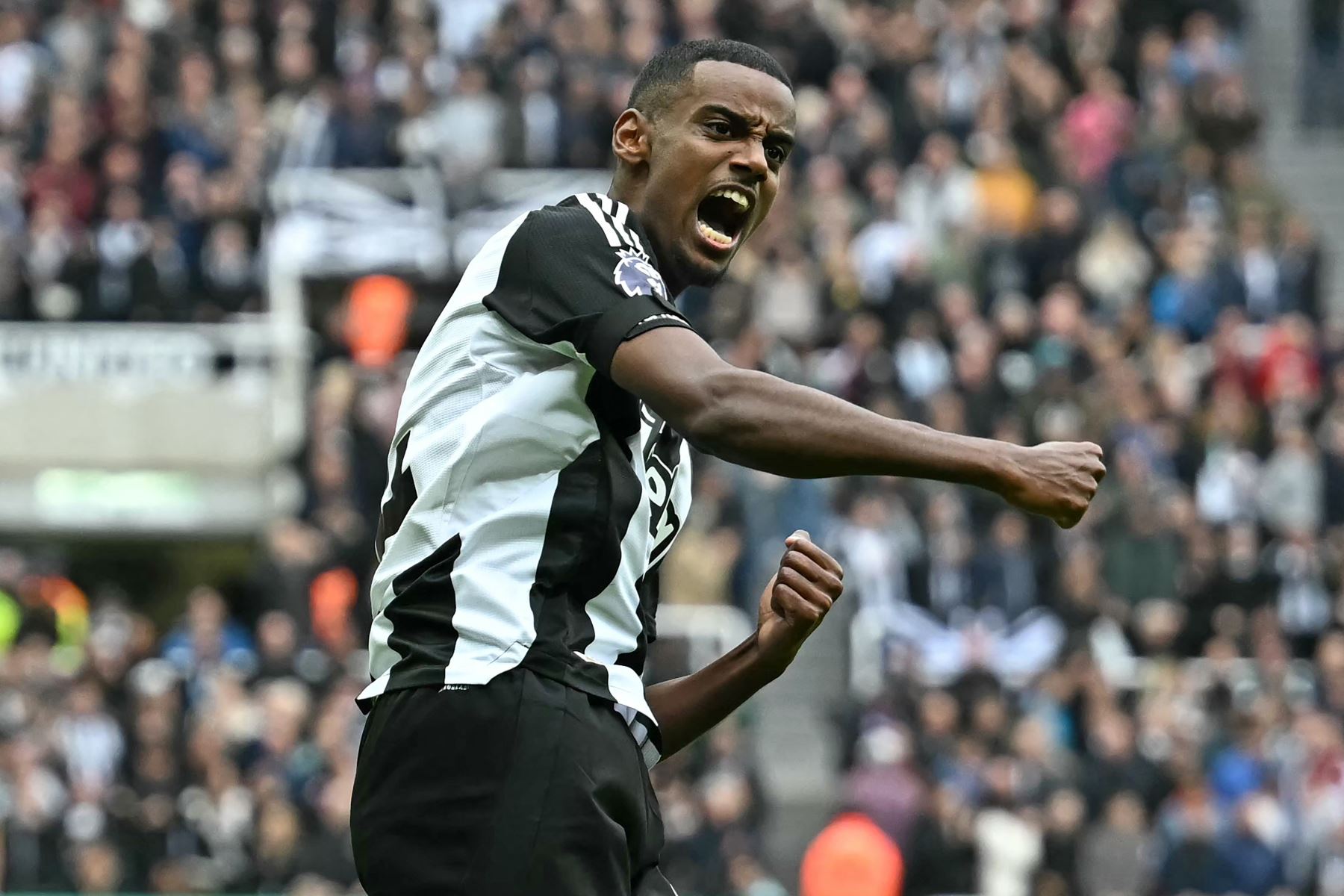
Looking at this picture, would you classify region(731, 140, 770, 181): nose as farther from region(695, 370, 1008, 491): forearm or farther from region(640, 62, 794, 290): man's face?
region(695, 370, 1008, 491): forearm

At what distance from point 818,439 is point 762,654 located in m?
1.03

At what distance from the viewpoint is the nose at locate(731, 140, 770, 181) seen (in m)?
4.52

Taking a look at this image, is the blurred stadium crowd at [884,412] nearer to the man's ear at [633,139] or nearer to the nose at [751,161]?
the man's ear at [633,139]

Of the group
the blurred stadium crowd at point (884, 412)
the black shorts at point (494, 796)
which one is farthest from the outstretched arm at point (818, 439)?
the blurred stadium crowd at point (884, 412)

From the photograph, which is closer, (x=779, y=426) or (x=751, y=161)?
(x=779, y=426)

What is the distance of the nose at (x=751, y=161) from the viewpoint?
4.52 m

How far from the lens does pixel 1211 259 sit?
17812 millimetres

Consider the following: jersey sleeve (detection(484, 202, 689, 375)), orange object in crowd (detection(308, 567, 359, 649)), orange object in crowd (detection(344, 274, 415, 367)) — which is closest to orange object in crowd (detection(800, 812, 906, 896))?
orange object in crowd (detection(308, 567, 359, 649))

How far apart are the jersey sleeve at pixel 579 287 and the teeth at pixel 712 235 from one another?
0.20 m

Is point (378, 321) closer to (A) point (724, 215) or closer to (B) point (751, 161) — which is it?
(A) point (724, 215)

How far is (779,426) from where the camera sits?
4039 mm

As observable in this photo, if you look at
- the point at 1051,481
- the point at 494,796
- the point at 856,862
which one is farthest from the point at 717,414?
the point at 856,862

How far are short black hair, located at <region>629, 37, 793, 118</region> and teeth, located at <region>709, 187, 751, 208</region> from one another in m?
0.20

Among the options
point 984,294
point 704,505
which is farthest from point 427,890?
point 984,294
